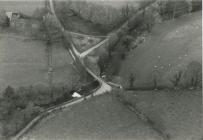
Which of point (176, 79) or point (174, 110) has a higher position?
point (176, 79)

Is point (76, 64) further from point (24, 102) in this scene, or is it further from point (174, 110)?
point (174, 110)

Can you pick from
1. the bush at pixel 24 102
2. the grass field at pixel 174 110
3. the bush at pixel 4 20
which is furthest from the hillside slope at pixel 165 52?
the bush at pixel 4 20

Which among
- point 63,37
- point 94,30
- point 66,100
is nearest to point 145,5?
point 94,30

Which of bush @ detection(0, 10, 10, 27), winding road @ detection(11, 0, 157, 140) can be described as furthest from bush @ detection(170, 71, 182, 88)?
bush @ detection(0, 10, 10, 27)

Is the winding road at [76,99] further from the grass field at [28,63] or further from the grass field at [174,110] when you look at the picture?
the grass field at [174,110]

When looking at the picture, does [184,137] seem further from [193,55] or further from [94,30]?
[94,30]

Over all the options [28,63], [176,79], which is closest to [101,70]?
Answer: [28,63]

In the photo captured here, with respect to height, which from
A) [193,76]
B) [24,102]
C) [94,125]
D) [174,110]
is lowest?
[94,125]
